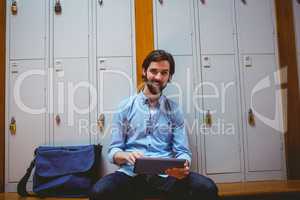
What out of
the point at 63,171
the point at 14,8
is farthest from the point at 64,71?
the point at 63,171

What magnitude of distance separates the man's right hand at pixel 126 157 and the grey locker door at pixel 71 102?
70cm

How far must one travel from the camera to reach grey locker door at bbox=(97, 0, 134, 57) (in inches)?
93.3

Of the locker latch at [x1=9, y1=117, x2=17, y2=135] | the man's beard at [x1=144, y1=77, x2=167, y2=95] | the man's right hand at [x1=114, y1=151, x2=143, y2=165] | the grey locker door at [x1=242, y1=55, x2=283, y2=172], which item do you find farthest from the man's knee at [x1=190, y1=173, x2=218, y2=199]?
the locker latch at [x1=9, y1=117, x2=17, y2=135]

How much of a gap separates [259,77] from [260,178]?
89cm

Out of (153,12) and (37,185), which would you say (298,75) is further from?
(37,185)

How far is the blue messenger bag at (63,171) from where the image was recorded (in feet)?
6.66

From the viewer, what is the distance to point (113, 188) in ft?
5.08

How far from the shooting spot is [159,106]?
6.52 ft

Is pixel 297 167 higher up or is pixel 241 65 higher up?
pixel 241 65

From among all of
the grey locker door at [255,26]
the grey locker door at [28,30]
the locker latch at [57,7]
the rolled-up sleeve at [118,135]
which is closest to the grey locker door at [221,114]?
the grey locker door at [255,26]

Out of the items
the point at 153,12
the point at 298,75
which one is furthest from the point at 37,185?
the point at 298,75

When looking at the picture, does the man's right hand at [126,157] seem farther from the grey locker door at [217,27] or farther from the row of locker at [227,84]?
the grey locker door at [217,27]

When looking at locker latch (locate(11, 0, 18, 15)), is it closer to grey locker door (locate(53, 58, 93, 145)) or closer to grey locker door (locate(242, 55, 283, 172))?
grey locker door (locate(53, 58, 93, 145))

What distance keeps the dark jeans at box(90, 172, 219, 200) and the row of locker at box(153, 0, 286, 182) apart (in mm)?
690
